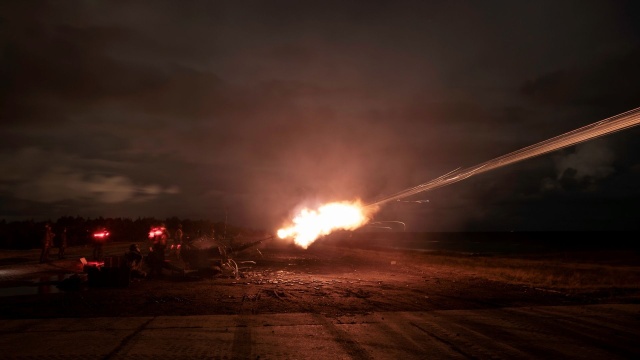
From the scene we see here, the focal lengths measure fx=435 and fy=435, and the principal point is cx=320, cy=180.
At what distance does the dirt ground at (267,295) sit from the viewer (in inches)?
515

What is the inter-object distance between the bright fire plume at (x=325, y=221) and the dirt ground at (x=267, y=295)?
498 centimetres

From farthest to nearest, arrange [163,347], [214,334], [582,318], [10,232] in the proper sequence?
[10,232] → [582,318] → [214,334] → [163,347]

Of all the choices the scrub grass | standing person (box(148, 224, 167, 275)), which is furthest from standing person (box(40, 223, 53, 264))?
the scrub grass

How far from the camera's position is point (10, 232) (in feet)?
179

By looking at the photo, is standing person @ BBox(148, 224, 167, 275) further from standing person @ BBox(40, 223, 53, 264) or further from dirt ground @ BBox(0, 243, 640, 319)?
standing person @ BBox(40, 223, 53, 264)

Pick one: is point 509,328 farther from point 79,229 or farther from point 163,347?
point 79,229

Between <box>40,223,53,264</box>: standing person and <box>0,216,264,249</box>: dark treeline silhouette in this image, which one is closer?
<box>40,223,53,264</box>: standing person

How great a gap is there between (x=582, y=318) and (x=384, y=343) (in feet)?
20.9

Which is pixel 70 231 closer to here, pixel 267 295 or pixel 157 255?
pixel 157 255

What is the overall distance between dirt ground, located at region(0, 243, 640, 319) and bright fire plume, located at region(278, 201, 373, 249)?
4.98 meters

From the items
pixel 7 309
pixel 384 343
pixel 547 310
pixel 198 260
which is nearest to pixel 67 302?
pixel 7 309

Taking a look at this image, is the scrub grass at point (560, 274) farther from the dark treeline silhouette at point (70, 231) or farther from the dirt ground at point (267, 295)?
the dark treeline silhouette at point (70, 231)

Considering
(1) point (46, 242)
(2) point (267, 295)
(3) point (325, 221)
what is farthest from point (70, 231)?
(2) point (267, 295)

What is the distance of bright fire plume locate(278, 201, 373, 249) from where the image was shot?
1086 inches
